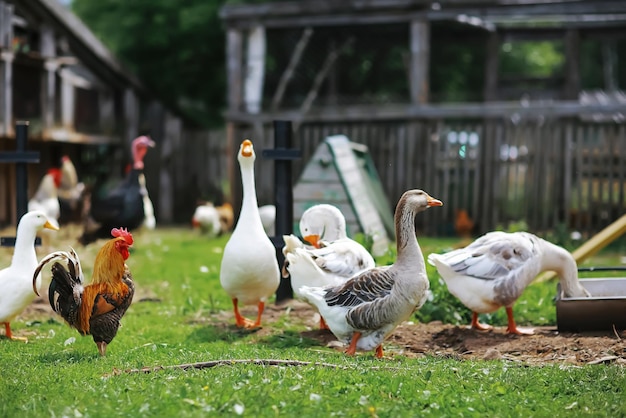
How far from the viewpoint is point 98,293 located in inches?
263

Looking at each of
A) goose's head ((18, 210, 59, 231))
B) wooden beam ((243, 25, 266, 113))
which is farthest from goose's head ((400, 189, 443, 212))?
wooden beam ((243, 25, 266, 113))

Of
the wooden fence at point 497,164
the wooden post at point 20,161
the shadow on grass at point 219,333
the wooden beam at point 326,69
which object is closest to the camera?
the shadow on grass at point 219,333

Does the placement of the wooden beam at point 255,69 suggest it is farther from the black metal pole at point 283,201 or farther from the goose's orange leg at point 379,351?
the goose's orange leg at point 379,351

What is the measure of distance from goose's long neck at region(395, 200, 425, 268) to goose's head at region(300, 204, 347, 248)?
1.58 meters

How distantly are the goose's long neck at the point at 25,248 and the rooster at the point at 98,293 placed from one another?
0.59m

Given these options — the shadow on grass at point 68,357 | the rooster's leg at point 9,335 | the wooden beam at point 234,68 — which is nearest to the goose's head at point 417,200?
the shadow on grass at point 68,357

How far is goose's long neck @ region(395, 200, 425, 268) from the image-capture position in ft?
21.6

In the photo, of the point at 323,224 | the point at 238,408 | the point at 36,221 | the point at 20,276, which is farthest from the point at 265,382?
the point at 36,221

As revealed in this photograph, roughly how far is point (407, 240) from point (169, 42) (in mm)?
14750

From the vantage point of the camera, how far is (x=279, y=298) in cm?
923

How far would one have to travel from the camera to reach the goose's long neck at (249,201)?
790cm

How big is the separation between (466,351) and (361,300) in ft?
3.62

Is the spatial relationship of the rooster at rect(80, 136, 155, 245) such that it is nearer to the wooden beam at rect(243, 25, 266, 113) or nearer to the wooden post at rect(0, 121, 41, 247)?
the wooden post at rect(0, 121, 41, 247)

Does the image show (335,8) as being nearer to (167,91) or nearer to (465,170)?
(465,170)
